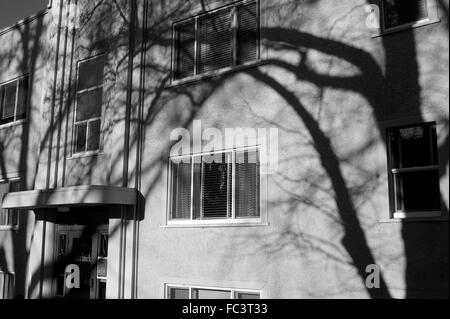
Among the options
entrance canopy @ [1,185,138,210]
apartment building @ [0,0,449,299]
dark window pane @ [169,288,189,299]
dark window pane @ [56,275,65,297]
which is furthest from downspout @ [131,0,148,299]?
dark window pane @ [56,275,65,297]

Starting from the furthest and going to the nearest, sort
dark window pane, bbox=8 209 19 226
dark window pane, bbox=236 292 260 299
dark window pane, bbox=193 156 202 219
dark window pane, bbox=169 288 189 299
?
1. dark window pane, bbox=8 209 19 226
2. dark window pane, bbox=193 156 202 219
3. dark window pane, bbox=169 288 189 299
4. dark window pane, bbox=236 292 260 299

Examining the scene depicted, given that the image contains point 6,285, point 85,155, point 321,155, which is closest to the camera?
point 321,155

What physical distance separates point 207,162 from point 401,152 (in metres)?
4.11

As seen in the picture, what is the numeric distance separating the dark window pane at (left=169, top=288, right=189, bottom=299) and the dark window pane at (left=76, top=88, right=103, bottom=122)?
16.7 ft

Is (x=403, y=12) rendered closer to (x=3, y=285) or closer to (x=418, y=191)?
(x=418, y=191)

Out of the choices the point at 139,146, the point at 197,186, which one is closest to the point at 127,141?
the point at 139,146

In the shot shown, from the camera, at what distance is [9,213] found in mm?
15711

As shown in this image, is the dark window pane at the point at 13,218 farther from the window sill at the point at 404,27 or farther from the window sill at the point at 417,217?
the window sill at the point at 404,27

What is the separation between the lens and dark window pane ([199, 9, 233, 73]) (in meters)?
11.5

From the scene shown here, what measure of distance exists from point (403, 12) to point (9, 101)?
1279 centimetres

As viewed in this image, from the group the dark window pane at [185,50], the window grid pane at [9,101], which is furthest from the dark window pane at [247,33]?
the window grid pane at [9,101]

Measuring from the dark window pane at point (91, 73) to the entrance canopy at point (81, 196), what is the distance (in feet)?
10.6

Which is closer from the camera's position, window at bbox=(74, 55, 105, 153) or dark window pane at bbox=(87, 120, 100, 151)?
dark window pane at bbox=(87, 120, 100, 151)

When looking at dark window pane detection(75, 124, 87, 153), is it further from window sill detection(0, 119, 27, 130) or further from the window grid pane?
the window grid pane
